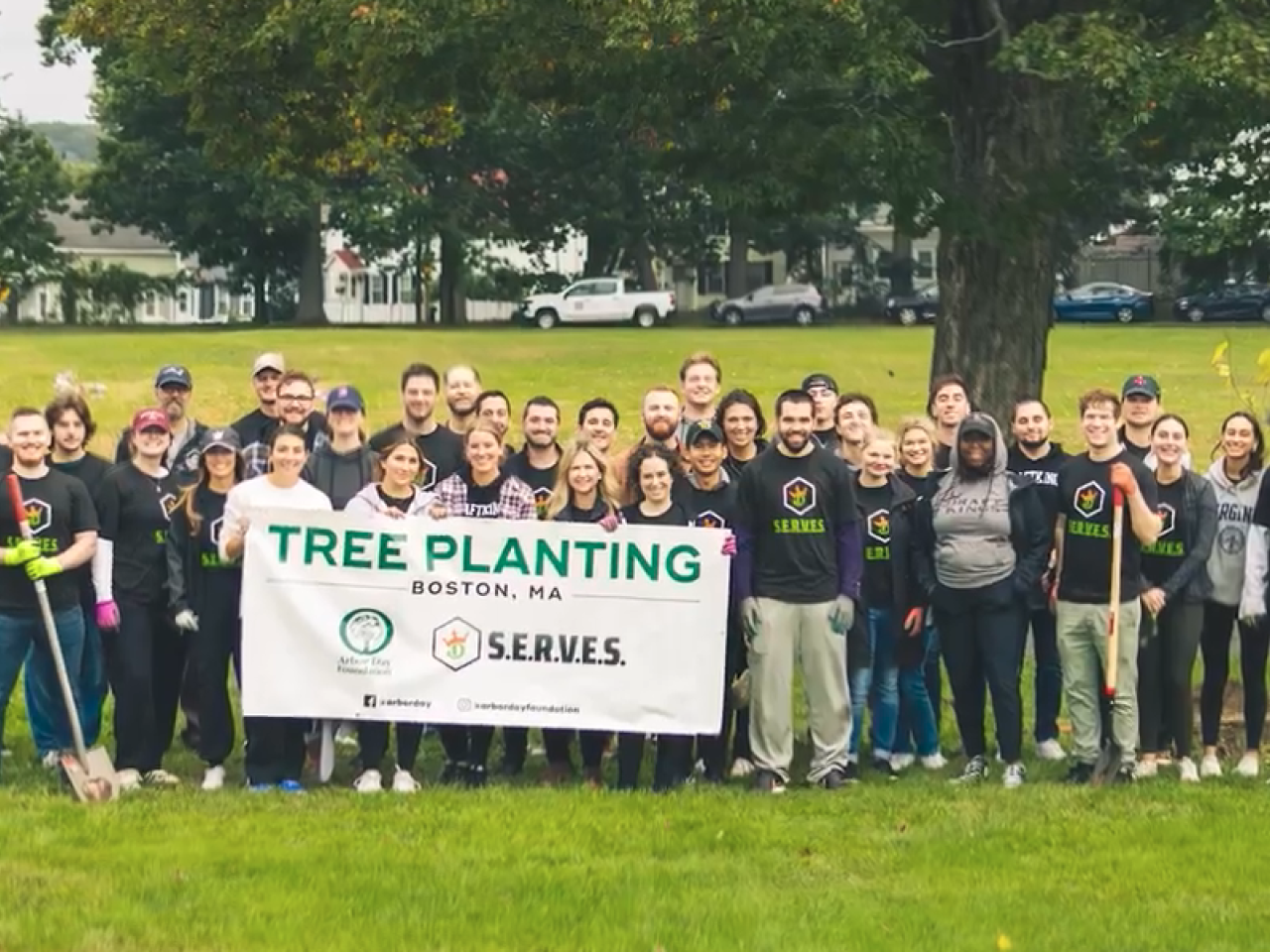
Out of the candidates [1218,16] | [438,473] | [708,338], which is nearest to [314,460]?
[438,473]

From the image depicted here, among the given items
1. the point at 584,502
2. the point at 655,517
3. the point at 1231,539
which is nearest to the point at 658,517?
the point at 655,517

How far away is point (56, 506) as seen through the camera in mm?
9391

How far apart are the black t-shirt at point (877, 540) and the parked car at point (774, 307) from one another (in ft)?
163

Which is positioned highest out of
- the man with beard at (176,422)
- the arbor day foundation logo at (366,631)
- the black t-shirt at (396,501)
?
the man with beard at (176,422)

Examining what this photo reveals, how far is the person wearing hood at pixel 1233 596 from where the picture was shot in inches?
386

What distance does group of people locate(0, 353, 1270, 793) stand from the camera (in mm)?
9523

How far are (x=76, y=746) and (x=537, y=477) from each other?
102 inches

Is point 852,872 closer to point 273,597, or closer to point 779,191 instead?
point 273,597

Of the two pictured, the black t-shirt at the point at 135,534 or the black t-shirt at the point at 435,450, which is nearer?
the black t-shirt at the point at 135,534

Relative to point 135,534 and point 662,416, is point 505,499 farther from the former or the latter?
point 135,534

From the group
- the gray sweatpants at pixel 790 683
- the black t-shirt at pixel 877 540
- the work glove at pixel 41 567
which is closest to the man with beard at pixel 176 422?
the work glove at pixel 41 567

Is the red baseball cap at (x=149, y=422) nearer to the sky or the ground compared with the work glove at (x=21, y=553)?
nearer to the sky

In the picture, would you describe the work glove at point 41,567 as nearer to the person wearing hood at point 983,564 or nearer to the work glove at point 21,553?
the work glove at point 21,553

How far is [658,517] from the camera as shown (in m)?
9.59
